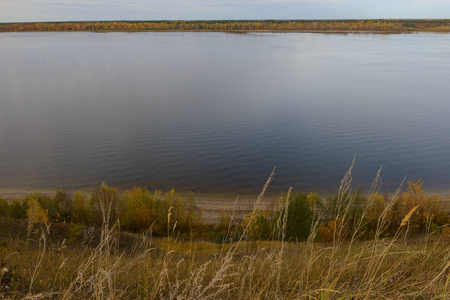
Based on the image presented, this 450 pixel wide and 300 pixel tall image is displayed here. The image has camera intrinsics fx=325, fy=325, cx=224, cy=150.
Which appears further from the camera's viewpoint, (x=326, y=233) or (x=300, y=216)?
(x=326, y=233)

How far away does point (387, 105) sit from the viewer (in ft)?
138

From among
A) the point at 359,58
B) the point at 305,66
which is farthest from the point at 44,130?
the point at 359,58

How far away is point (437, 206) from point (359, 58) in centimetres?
6698

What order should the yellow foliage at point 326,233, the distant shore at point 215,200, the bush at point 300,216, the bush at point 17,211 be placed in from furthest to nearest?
the distant shore at point 215,200
the yellow foliage at point 326,233
the bush at point 300,216
the bush at point 17,211

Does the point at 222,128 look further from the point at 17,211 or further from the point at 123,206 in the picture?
the point at 17,211

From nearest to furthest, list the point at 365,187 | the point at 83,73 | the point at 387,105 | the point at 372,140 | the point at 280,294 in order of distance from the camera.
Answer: the point at 280,294, the point at 365,187, the point at 372,140, the point at 387,105, the point at 83,73

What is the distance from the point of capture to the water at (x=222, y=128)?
2623 cm

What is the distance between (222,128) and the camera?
34.0 metres

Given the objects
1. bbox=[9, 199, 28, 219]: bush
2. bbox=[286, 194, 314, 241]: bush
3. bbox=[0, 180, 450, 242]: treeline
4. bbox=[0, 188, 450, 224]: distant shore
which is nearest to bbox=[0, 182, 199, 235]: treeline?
bbox=[0, 180, 450, 242]: treeline

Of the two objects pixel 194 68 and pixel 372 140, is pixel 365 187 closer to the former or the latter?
pixel 372 140

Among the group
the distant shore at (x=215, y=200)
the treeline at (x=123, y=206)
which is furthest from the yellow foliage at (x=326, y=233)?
the treeline at (x=123, y=206)

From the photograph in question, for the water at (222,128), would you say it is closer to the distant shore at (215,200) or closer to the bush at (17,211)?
the distant shore at (215,200)

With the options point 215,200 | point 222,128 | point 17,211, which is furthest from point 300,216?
point 17,211

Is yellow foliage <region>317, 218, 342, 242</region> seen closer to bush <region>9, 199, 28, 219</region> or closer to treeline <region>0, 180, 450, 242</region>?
treeline <region>0, 180, 450, 242</region>
